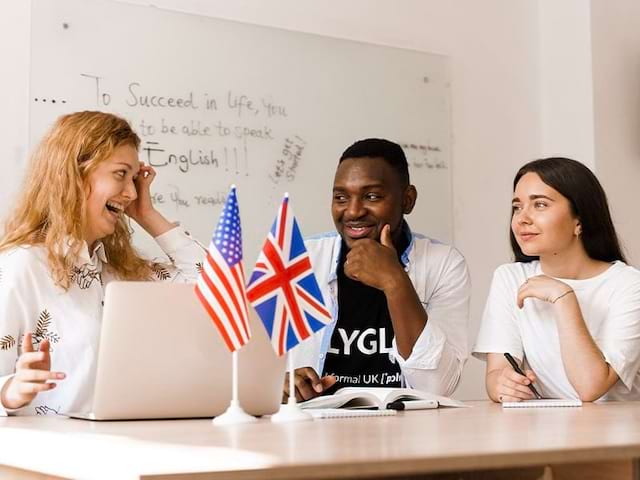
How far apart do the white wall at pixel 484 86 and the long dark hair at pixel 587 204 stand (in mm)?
1343

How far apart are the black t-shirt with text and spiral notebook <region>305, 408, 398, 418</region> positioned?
0.70m

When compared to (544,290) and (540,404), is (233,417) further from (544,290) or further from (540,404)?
(544,290)

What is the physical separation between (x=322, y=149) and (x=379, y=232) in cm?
88

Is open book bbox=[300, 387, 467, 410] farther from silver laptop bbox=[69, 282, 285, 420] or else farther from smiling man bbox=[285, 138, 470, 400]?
smiling man bbox=[285, 138, 470, 400]

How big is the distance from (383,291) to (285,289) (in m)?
0.91

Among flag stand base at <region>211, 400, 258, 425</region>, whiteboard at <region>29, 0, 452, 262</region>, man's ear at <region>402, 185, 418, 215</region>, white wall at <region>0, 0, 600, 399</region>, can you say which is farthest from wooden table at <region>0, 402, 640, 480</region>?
white wall at <region>0, 0, 600, 399</region>

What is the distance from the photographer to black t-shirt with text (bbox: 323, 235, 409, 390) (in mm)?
2418

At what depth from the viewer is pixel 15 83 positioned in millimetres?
2805

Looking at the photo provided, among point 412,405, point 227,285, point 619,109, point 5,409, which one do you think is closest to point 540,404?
point 412,405

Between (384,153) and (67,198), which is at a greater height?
(384,153)

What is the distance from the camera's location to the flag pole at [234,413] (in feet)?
4.82

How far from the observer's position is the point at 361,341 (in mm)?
2480

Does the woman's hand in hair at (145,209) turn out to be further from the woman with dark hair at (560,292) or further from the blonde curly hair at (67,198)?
the woman with dark hair at (560,292)

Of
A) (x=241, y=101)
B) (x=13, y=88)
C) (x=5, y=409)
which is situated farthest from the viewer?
(x=241, y=101)
